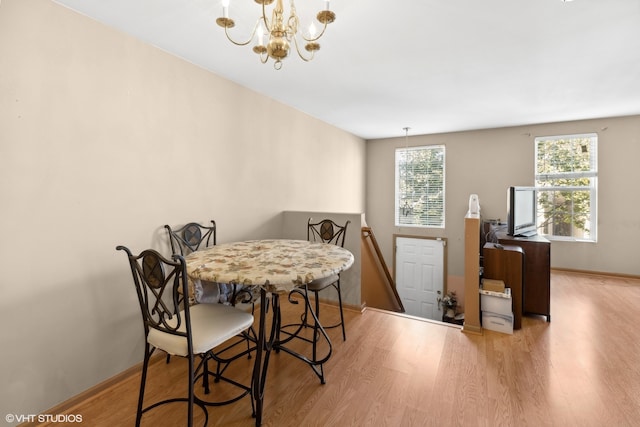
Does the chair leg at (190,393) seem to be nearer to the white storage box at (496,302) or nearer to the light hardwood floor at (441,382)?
the light hardwood floor at (441,382)

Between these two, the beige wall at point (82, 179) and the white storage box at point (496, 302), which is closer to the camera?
the beige wall at point (82, 179)

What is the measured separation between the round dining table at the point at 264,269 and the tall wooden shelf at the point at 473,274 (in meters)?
1.30

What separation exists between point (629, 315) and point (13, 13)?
5.34m

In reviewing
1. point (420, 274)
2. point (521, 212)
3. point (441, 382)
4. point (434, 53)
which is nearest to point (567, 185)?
point (521, 212)

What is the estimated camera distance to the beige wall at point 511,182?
13.8 feet

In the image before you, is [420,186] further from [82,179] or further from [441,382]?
[82,179]

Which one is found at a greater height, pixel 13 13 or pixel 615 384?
pixel 13 13

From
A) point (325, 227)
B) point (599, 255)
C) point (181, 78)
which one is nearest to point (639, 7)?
point (325, 227)

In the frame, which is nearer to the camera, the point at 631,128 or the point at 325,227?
the point at 325,227

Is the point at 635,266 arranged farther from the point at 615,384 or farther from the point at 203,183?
the point at 203,183

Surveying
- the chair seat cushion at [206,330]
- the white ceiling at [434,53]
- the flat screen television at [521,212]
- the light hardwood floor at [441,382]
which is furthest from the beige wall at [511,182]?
the chair seat cushion at [206,330]

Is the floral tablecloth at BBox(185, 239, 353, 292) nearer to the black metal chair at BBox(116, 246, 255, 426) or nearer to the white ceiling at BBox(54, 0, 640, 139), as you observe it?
the black metal chair at BBox(116, 246, 255, 426)

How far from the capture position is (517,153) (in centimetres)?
479

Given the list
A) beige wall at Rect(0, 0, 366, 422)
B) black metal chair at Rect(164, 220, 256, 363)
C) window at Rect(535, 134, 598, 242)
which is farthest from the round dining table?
window at Rect(535, 134, 598, 242)
